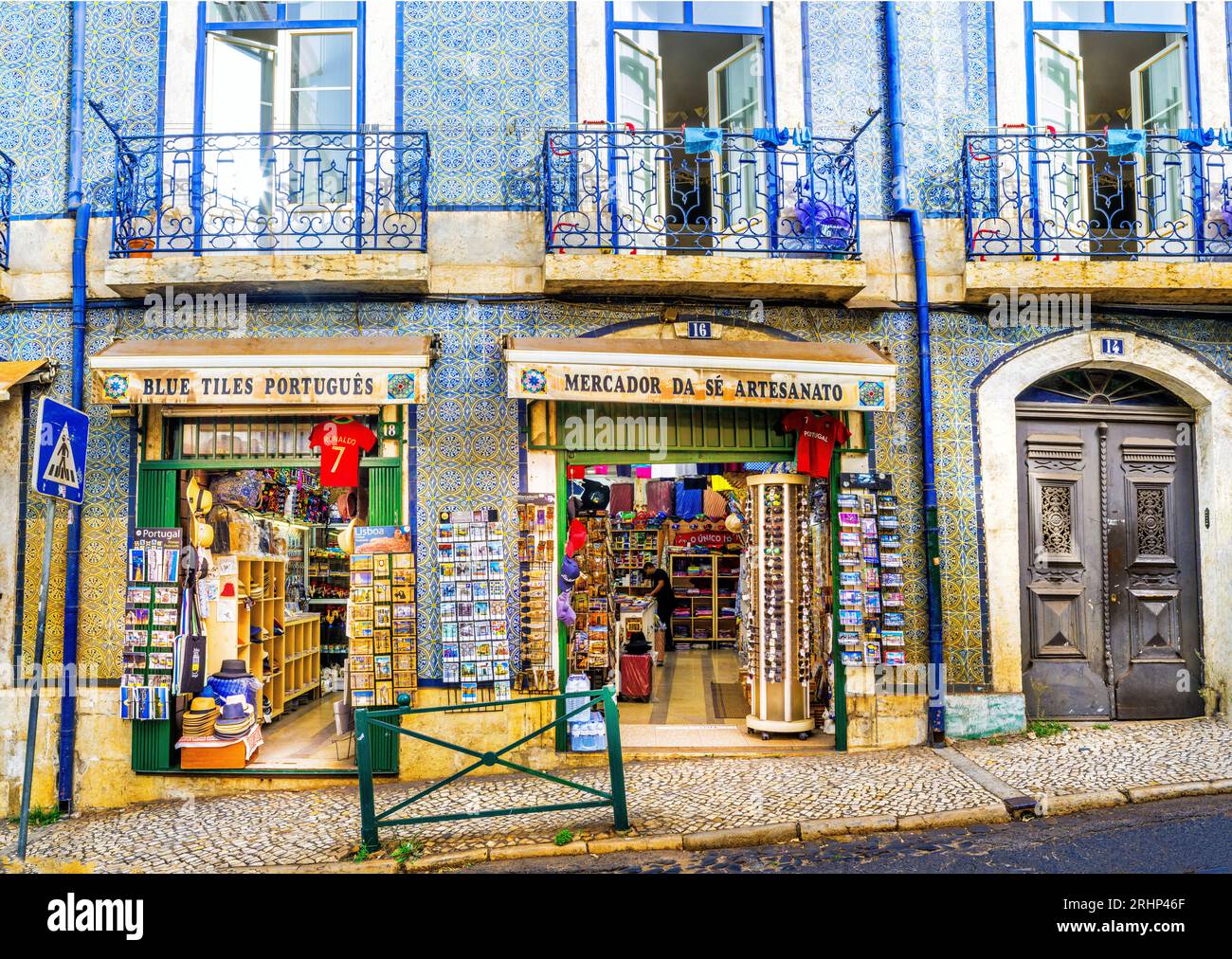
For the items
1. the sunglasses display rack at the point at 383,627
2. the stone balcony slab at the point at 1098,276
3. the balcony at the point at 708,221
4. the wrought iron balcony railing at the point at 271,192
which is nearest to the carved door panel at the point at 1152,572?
the stone balcony slab at the point at 1098,276

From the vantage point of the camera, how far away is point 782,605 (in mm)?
8500

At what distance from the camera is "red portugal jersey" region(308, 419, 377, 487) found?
779 centimetres

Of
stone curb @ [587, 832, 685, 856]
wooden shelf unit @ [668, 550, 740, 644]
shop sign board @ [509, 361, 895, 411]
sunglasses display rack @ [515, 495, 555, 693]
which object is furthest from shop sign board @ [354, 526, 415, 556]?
wooden shelf unit @ [668, 550, 740, 644]

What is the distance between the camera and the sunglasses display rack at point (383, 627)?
7750 mm

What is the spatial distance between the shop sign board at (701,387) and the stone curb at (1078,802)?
10.0 ft

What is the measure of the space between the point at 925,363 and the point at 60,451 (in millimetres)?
6495

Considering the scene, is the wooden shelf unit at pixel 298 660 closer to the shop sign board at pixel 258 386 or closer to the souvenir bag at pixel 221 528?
the souvenir bag at pixel 221 528

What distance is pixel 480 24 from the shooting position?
828 centimetres

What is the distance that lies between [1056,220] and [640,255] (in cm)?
384

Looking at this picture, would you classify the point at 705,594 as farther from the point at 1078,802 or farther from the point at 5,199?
the point at 5,199

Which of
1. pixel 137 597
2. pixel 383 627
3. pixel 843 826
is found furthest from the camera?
pixel 383 627

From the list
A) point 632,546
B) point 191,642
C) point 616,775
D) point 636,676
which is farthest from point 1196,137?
point 632,546
